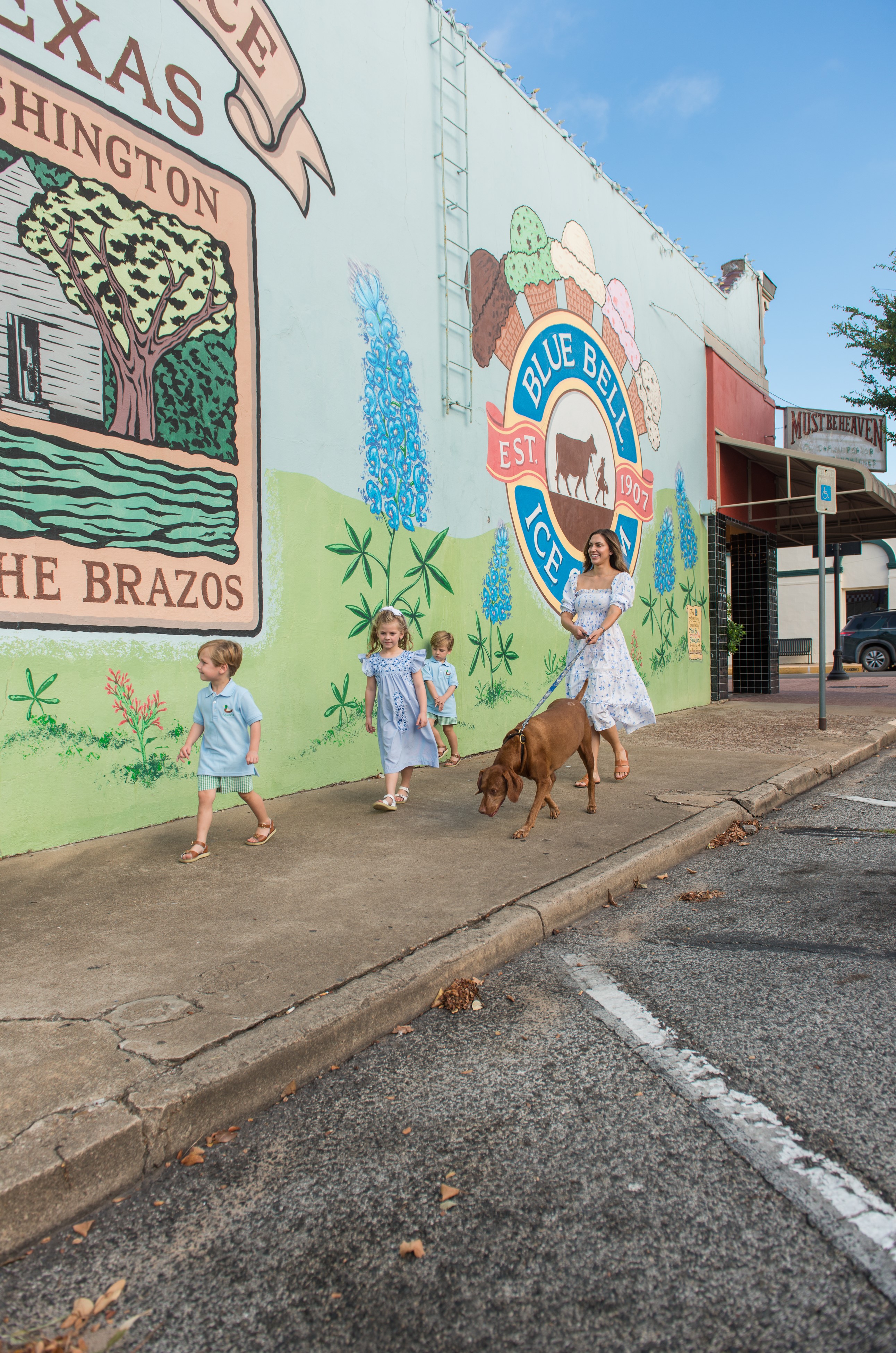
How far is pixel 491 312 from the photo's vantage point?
27.3 ft

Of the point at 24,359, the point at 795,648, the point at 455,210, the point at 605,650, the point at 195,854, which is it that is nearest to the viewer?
the point at 195,854

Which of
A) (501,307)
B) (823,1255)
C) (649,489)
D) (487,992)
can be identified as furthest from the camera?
(649,489)

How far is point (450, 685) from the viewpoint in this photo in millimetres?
7363

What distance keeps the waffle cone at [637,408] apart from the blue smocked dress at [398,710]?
23.0 feet

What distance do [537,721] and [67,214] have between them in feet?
13.0

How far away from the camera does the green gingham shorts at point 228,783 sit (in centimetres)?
455

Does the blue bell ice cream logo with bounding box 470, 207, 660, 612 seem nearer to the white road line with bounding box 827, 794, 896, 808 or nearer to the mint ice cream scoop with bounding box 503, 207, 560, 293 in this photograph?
the mint ice cream scoop with bounding box 503, 207, 560, 293

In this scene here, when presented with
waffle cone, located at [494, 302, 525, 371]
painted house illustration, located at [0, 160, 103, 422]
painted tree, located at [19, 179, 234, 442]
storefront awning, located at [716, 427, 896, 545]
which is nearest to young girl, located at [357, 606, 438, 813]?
painted tree, located at [19, 179, 234, 442]

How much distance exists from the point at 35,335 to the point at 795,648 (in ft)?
104

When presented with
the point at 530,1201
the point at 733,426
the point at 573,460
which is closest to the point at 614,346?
the point at 573,460

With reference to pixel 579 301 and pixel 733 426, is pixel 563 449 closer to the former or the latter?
pixel 579 301

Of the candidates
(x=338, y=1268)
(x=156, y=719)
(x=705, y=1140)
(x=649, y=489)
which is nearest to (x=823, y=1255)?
(x=705, y=1140)

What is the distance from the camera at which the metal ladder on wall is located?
762cm

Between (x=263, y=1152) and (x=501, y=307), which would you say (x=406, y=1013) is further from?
(x=501, y=307)
